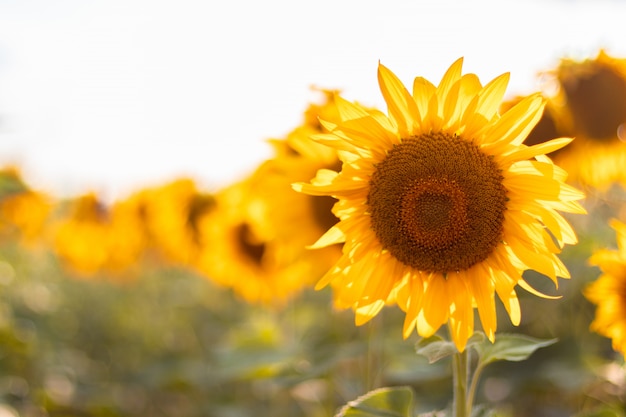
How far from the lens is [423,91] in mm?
1461

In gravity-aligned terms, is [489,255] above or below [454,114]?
below

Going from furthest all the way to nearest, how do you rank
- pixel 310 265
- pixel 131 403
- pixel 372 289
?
pixel 131 403 → pixel 310 265 → pixel 372 289

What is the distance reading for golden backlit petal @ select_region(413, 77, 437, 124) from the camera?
1461mm

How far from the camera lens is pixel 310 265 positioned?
2.56m

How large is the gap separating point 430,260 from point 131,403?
3650mm

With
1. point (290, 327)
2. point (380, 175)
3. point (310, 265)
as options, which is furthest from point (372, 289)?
point (290, 327)

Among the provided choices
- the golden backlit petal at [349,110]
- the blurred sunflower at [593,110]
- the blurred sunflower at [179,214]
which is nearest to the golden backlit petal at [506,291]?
the golden backlit petal at [349,110]

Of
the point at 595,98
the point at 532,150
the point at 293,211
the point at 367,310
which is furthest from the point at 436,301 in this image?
the point at 595,98

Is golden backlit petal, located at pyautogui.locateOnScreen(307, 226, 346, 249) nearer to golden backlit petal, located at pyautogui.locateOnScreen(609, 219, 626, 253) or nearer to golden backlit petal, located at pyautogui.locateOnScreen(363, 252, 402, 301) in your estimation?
golden backlit petal, located at pyautogui.locateOnScreen(363, 252, 402, 301)

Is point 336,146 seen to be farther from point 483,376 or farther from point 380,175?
point 483,376

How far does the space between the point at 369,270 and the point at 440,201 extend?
23 cm

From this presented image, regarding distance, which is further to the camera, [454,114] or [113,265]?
[113,265]

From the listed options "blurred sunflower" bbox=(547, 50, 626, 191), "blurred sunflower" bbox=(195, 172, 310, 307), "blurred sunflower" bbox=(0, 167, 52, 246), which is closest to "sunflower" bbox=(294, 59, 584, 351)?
"blurred sunflower" bbox=(547, 50, 626, 191)

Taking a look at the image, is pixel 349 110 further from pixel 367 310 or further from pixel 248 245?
pixel 248 245
